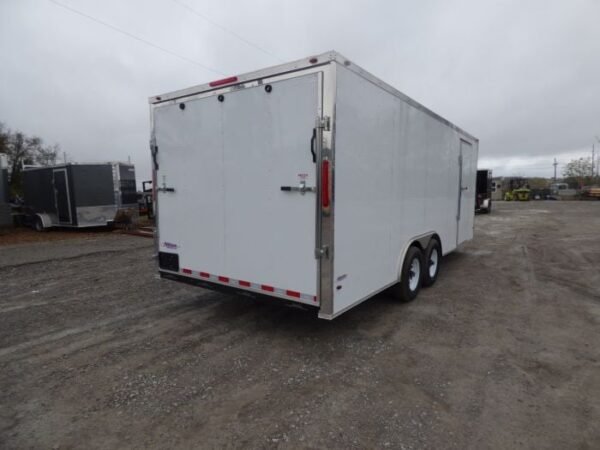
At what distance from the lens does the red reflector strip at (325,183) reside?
3285mm

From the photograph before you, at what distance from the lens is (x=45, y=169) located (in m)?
13.3

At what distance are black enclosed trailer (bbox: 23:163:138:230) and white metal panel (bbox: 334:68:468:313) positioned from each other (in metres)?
11.6

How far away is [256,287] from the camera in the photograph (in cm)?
396

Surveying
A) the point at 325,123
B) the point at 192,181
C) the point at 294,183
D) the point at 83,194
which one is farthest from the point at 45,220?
the point at 325,123

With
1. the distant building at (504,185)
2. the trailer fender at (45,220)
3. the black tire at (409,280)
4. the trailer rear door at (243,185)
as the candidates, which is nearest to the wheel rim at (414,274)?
the black tire at (409,280)

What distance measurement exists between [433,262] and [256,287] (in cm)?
362

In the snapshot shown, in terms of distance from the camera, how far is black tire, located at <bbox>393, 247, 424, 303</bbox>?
195 inches

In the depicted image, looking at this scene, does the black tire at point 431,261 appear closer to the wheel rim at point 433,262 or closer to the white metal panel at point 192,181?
the wheel rim at point 433,262

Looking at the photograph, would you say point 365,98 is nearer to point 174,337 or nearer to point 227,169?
point 227,169

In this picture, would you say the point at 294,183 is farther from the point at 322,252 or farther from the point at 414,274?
the point at 414,274

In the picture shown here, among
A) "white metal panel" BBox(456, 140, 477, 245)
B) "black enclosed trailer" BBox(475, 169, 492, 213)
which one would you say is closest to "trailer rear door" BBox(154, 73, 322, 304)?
"white metal panel" BBox(456, 140, 477, 245)

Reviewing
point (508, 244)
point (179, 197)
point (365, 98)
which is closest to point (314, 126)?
point (365, 98)

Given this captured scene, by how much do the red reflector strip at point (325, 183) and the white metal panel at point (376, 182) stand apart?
0.37 feet

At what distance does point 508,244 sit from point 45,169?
16.4 meters
